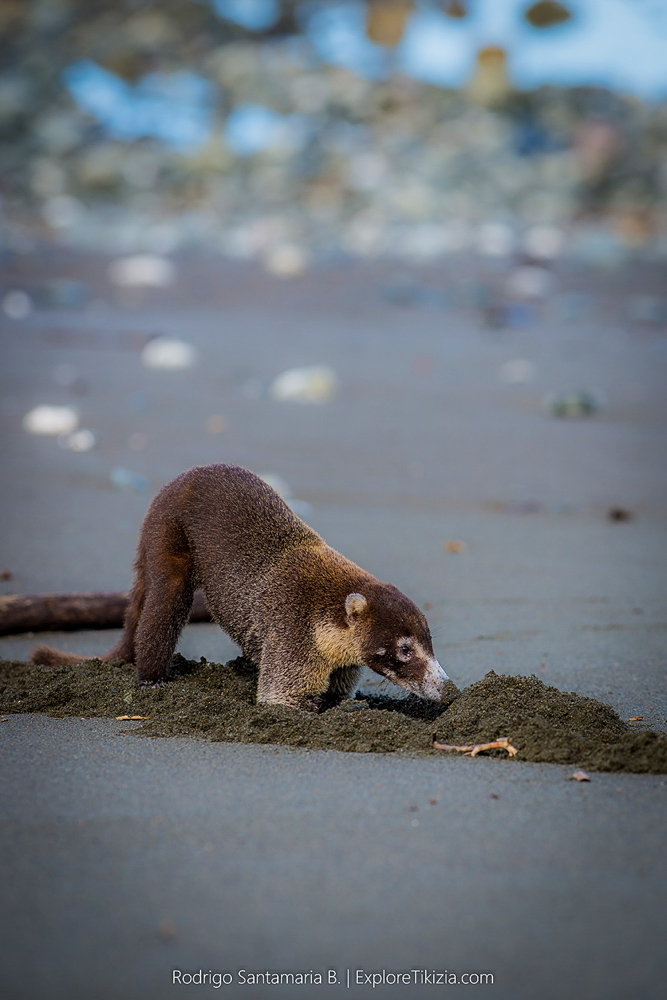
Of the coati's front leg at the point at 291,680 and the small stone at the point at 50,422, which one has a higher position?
the small stone at the point at 50,422

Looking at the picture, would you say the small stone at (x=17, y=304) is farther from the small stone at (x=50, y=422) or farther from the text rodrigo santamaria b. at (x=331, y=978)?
the text rodrigo santamaria b. at (x=331, y=978)

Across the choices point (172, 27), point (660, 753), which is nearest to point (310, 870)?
point (660, 753)

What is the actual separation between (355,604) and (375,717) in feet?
1.90

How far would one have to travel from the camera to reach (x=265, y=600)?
16.2 ft

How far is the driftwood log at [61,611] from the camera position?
5633mm

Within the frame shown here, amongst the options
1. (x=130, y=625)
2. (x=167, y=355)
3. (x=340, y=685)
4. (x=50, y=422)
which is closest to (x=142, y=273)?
(x=167, y=355)

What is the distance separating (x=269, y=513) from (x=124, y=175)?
2030cm

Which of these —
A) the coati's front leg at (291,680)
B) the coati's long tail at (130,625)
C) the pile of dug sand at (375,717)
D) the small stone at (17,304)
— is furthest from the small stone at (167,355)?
the coati's front leg at (291,680)

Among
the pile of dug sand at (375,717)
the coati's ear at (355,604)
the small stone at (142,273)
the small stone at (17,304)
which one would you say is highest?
the small stone at (142,273)

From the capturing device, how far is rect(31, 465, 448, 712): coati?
4727mm

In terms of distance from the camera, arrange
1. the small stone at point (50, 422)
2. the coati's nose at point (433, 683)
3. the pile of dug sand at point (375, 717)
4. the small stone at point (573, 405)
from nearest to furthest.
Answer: the pile of dug sand at point (375, 717) < the coati's nose at point (433, 683) < the small stone at point (50, 422) < the small stone at point (573, 405)

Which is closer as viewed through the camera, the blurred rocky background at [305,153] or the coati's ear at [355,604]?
the coati's ear at [355,604]

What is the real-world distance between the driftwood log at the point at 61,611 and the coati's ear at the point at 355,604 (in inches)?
55.0

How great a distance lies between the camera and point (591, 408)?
1028 centimetres
